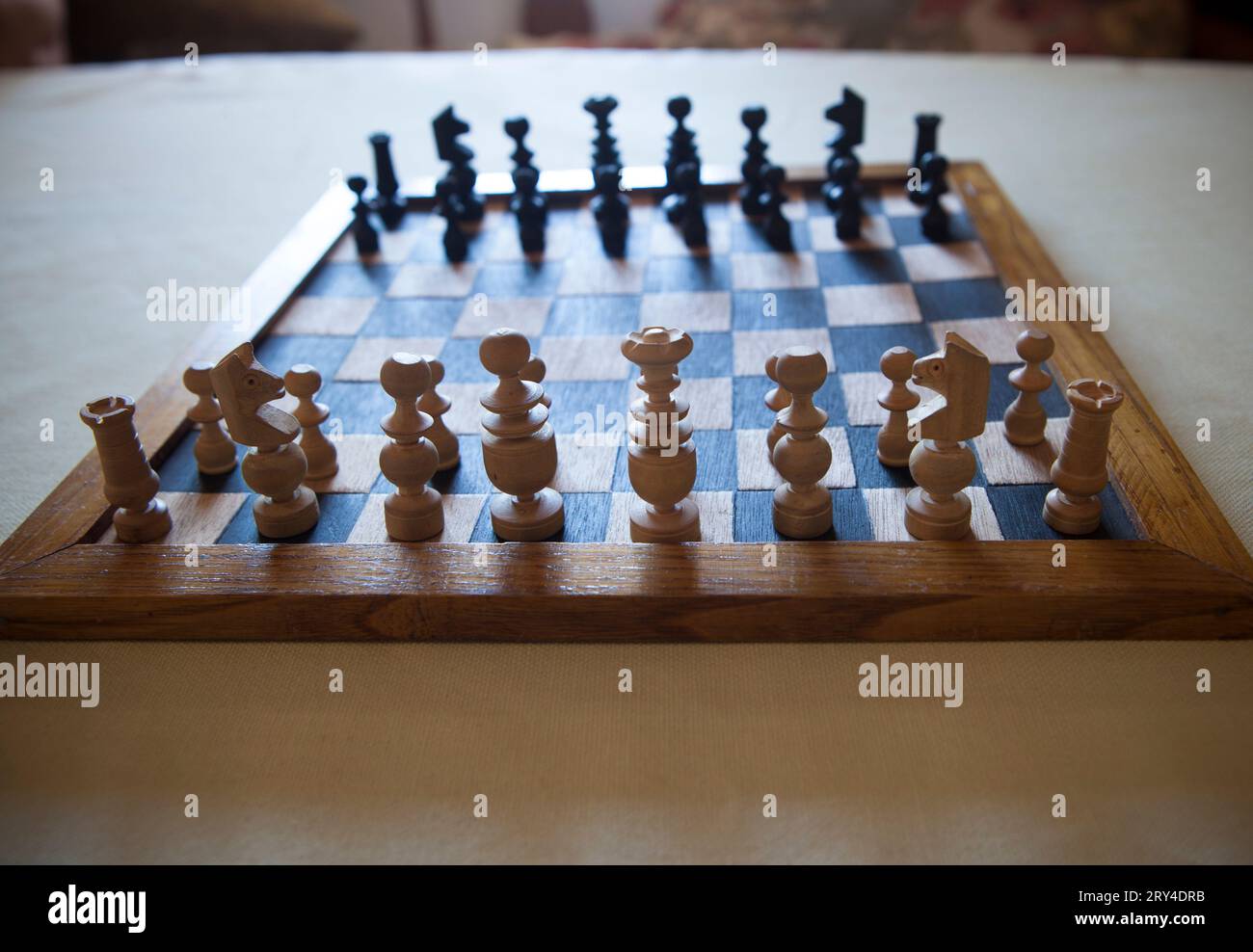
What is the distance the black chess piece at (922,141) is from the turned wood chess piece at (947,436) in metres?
1.09

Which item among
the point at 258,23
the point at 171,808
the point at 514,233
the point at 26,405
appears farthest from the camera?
the point at 258,23

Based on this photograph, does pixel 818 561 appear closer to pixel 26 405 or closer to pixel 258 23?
pixel 26 405

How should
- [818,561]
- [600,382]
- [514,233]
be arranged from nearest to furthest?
[818,561] < [600,382] < [514,233]

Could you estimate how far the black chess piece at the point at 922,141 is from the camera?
88.8 inches

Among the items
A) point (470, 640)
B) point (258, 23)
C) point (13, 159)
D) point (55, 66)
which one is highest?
point (258, 23)

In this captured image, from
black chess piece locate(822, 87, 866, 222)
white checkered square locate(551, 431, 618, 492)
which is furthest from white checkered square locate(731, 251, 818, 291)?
white checkered square locate(551, 431, 618, 492)

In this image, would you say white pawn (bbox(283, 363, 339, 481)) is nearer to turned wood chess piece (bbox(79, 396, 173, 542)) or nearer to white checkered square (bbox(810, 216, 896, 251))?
turned wood chess piece (bbox(79, 396, 173, 542))

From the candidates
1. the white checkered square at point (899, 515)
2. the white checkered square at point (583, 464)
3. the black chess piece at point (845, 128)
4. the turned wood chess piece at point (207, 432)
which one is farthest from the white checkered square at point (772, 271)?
the turned wood chess piece at point (207, 432)

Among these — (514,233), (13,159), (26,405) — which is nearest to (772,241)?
(514,233)

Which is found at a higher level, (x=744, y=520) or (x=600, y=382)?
(x=600, y=382)

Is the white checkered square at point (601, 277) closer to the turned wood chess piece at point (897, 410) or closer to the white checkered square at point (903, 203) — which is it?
the white checkered square at point (903, 203)

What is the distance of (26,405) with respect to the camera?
194 centimetres

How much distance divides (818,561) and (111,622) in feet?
2.67

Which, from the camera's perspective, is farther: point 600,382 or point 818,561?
point 600,382
